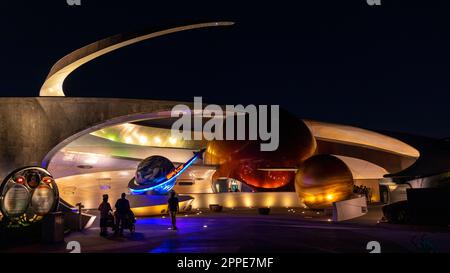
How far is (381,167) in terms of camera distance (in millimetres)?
40469

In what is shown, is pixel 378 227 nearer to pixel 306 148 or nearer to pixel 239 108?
pixel 239 108

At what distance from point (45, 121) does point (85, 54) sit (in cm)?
428

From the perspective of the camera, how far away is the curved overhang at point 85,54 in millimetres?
21281

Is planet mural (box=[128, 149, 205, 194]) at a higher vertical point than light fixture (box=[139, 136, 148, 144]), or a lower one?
lower

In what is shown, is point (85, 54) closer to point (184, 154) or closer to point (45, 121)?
point (45, 121)

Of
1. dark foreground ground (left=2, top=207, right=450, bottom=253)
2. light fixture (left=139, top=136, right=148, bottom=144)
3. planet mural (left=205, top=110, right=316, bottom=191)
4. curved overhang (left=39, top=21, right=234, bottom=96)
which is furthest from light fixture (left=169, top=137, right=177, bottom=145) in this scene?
dark foreground ground (left=2, top=207, right=450, bottom=253)

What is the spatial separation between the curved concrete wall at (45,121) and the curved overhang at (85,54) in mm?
2915

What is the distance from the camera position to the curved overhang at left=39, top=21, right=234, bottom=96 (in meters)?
21.3

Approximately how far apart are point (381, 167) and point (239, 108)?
70.4ft

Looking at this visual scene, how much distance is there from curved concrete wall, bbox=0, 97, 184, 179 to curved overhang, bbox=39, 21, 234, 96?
9.56 feet

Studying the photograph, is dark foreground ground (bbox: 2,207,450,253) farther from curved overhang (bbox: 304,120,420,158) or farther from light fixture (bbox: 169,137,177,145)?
light fixture (bbox: 169,137,177,145)

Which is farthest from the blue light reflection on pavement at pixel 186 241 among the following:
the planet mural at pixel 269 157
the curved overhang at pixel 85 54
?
the planet mural at pixel 269 157

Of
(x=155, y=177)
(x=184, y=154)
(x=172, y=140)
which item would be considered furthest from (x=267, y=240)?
(x=172, y=140)
